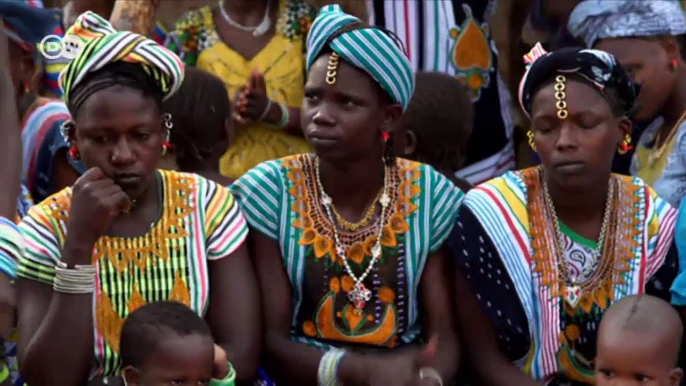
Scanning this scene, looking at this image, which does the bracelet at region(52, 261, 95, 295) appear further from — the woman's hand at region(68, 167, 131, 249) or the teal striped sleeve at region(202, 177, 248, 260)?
the teal striped sleeve at region(202, 177, 248, 260)

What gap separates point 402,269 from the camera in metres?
5.15

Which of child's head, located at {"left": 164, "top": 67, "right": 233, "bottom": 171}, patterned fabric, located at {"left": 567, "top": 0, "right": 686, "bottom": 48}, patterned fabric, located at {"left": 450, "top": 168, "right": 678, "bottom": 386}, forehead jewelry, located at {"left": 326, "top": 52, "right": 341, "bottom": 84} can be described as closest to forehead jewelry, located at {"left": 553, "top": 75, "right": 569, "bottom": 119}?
patterned fabric, located at {"left": 450, "top": 168, "right": 678, "bottom": 386}

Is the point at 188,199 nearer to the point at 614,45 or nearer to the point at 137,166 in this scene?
the point at 137,166

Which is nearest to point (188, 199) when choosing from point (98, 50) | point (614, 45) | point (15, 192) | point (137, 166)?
point (137, 166)

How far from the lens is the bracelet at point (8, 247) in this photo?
3.91 metres

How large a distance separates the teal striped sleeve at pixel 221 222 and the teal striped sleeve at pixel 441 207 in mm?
659

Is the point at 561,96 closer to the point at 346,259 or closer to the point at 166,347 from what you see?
the point at 346,259

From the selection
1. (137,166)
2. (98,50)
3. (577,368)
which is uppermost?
(98,50)

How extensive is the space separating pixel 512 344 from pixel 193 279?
109 cm

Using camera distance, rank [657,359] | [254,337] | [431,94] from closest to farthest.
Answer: [657,359] < [254,337] < [431,94]

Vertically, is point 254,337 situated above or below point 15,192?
below

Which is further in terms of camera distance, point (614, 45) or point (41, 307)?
point (614, 45)

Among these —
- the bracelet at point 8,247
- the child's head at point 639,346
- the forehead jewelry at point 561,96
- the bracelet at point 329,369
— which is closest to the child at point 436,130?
the forehead jewelry at point 561,96

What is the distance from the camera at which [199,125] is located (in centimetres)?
589
